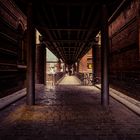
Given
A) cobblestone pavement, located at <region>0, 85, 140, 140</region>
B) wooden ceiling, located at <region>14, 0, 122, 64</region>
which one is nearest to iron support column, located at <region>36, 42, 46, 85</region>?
wooden ceiling, located at <region>14, 0, 122, 64</region>

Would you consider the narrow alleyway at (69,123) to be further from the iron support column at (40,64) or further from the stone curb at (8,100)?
the iron support column at (40,64)

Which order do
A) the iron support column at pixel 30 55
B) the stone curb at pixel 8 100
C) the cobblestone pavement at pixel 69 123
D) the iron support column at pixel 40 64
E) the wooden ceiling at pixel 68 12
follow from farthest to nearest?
1. the iron support column at pixel 40 64
2. the wooden ceiling at pixel 68 12
3. the iron support column at pixel 30 55
4. the stone curb at pixel 8 100
5. the cobblestone pavement at pixel 69 123

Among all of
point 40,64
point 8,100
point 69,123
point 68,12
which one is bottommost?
point 69,123

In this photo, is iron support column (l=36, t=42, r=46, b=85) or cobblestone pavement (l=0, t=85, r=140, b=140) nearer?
cobblestone pavement (l=0, t=85, r=140, b=140)

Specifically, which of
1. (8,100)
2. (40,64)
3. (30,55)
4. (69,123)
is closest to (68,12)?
(30,55)

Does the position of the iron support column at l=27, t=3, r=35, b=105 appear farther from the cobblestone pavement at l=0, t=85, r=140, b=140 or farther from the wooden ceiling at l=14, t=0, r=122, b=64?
the cobblestone pavement at l=0, t=85, r=140, b=140

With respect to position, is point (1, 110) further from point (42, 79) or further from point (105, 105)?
point (42, 79)

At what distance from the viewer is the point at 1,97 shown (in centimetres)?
912

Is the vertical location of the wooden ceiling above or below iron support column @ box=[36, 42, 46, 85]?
above

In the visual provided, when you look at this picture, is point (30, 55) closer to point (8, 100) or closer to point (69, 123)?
point (8, 100)

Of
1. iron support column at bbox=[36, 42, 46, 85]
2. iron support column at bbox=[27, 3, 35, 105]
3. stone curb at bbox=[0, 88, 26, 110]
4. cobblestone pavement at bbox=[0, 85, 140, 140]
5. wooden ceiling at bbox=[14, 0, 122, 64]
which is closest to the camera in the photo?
cobblestone pavement at bbox=[0, 85, 140, 140]

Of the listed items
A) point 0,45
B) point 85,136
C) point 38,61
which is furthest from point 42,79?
point 85,136

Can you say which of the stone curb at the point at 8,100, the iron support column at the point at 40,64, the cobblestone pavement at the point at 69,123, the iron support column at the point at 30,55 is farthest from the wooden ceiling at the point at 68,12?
the iron support column at the point at 40,64

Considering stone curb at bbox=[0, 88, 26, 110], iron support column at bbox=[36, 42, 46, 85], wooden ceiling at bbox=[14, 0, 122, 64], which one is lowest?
stone curb at bbox=[0, 88, 26, 110]
